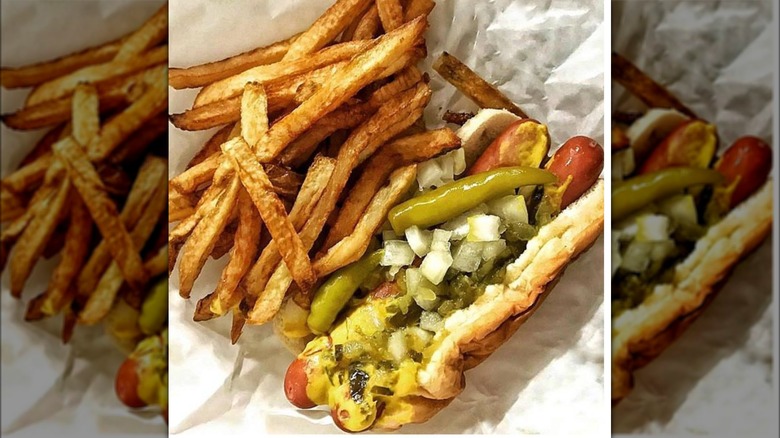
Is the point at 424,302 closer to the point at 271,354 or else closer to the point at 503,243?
the point at 503,243

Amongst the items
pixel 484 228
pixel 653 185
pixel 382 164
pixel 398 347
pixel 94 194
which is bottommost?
pixel 653 185

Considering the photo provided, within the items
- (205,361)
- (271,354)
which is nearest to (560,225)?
(271,354)

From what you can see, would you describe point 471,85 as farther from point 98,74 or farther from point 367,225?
point 98,74

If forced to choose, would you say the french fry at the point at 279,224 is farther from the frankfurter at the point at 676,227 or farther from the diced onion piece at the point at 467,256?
the frankfurter at the point at 676,227

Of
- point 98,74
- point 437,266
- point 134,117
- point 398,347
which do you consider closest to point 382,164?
point 437,266

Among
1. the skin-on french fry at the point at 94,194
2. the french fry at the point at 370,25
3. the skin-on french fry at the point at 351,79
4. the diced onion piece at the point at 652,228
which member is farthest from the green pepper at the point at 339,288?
the diced onion piece at the point at 652,228

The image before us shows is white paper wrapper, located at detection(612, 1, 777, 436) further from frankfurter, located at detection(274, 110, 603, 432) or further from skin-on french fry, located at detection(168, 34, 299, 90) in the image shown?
skin-on french fry, located at detection(168, 34, 299, 90)
